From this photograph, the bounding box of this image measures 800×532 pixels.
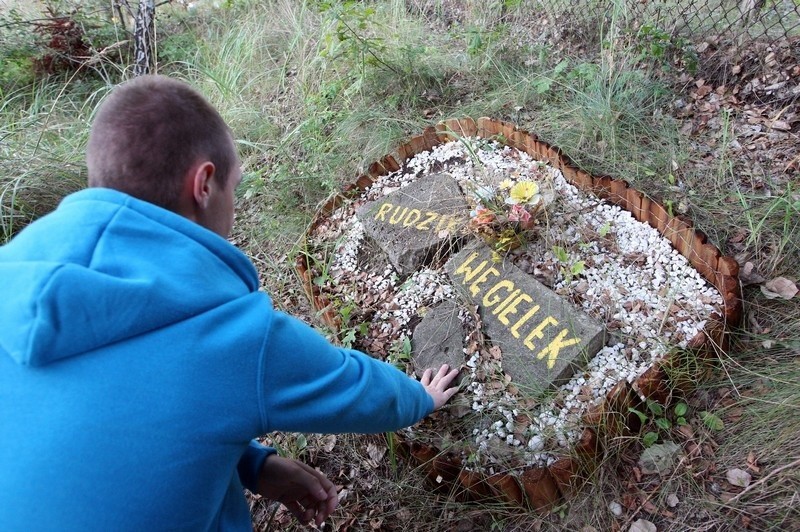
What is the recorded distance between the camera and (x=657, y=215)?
7.41 feet

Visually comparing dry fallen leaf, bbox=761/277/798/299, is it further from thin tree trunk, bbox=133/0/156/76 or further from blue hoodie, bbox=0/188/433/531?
thin tree trunk, bbox=133/0/156/76

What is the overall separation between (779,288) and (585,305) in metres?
0.72

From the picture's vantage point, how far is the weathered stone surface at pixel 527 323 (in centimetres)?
199

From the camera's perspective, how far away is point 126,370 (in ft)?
3.34

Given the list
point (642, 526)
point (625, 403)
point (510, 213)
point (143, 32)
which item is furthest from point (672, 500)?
point (143, 32)

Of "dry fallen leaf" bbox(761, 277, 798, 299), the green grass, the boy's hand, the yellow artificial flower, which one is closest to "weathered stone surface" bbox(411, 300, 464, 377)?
the boy's hand

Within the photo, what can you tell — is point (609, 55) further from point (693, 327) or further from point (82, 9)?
point (82, 9)

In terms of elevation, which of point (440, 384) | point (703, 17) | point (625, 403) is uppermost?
point (703, 17)

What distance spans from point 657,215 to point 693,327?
21.2 inches

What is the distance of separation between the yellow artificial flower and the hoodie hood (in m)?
1.52

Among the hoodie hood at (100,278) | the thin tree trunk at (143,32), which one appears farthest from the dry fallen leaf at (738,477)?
the thin tree trunk at (143,32)

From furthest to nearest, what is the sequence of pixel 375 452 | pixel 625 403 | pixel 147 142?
pixel 375 452 → pixel 625 403 → pixel 147 142

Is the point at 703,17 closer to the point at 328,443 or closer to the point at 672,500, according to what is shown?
the point at 672,500

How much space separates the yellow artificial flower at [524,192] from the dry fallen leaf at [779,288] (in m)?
0.97
